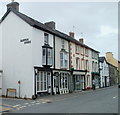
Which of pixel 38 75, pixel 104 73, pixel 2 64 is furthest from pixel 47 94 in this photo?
pixel 104 73

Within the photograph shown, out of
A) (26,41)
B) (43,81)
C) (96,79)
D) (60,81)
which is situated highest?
(26,41)

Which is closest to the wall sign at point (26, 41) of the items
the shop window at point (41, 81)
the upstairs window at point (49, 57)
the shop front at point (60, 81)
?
the upstairs window at point (49, 57)

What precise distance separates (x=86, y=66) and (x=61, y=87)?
11.6m

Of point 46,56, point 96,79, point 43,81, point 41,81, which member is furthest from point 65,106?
point 96,79

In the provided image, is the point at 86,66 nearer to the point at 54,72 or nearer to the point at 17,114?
the point at 54,72

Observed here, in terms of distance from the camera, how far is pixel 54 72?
22.6 metres

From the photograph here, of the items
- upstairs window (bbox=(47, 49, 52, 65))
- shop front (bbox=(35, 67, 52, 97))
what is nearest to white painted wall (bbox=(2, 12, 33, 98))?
shop front (bbox=(35, 67, 52, 97))

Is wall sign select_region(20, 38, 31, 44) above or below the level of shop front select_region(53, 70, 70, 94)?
above

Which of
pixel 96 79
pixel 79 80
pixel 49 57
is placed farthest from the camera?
pixel 96 79

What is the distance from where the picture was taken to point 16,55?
2047 centimetres

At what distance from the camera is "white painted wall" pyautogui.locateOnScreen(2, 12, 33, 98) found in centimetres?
1911

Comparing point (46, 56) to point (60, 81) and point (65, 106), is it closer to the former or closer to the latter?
point (60, 81)

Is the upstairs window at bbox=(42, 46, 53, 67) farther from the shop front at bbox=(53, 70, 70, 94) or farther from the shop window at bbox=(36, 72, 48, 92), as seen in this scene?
the shop front at bbox=(53, 70, 70, 94)

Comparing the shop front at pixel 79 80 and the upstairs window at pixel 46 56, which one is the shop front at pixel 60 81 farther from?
the shop front at pixel 79 80
